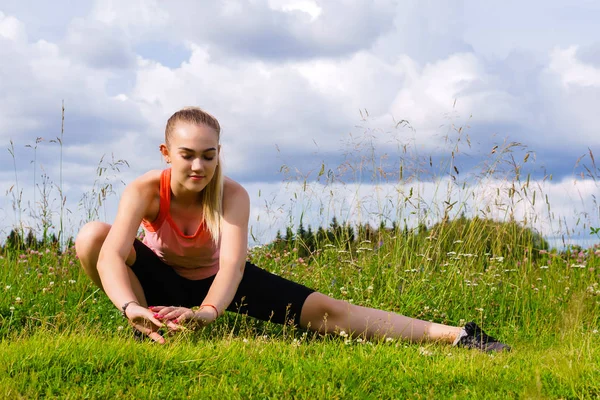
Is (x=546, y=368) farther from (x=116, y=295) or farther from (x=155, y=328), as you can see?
(x=116, y=295)

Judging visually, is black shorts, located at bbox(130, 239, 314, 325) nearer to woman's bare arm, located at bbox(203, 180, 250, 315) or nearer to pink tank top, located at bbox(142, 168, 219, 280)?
pink tank top, located at bbox(142, 168, 219, 280)

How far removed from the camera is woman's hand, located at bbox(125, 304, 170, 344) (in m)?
3.63

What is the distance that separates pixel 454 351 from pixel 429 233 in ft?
7.59

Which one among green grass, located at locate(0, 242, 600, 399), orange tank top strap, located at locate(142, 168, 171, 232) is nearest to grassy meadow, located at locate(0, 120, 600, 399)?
green grass, located at locate(0, 242, 600, 399)

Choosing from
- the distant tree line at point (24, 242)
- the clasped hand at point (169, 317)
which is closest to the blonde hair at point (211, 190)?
the clasped hand at point (169, 317)

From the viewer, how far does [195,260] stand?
14.7ft

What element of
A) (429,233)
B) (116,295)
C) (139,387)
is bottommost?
(139,387)

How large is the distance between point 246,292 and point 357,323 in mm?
802

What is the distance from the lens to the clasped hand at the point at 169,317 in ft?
11.9

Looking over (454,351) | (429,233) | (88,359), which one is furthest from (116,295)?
(429,233)

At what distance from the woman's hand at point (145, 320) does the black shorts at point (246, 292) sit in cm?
59

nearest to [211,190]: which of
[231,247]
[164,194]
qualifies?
[164,194]

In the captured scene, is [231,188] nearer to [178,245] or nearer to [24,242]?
[178,245]

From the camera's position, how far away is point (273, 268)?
20.9 feet
